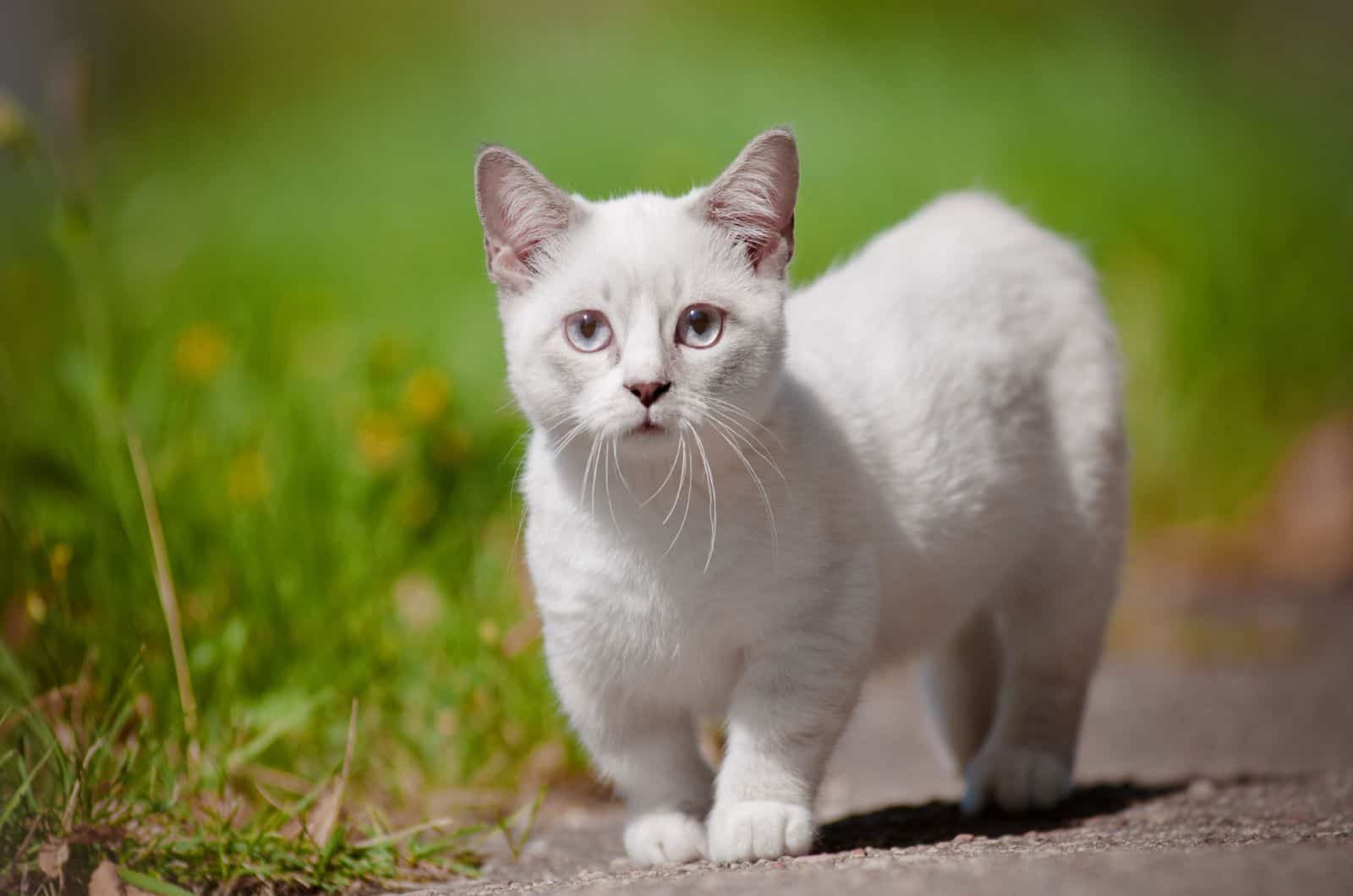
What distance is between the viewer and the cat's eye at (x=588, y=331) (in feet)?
7.68

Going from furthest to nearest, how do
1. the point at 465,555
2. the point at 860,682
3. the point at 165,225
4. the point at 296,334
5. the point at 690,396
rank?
the point at 165,225
the point at 296,334
the point at 465,555
the point at 860,682
the point at 690,396

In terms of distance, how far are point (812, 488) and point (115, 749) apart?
1.54 metres

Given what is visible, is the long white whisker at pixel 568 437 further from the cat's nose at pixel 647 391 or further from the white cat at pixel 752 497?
the cat's nose at pixel 647 391

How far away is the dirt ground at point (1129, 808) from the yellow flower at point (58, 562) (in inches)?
41.6

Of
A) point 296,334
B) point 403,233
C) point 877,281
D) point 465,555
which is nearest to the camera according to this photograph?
point 877,281

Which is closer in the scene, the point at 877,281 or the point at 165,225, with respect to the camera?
the point at 877,281

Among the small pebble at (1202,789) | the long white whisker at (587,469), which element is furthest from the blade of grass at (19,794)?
the small pebble at (1202,789)

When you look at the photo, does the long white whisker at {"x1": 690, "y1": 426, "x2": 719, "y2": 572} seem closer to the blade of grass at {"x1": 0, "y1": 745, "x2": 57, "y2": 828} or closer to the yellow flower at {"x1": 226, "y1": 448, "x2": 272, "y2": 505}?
the blade of grass at {"x1": 0, "y1": 745, "x2": 57, "y2": 828}

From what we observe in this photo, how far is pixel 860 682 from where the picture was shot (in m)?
2.44

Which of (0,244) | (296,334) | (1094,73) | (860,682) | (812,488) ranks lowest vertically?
(860,682)

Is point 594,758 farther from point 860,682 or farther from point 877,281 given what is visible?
point 877,281

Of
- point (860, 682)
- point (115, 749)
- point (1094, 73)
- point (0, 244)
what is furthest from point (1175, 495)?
point (0, 244)

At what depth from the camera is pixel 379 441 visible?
3.68 meters

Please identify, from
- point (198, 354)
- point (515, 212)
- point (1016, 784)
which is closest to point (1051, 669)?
point (1016, 784)
